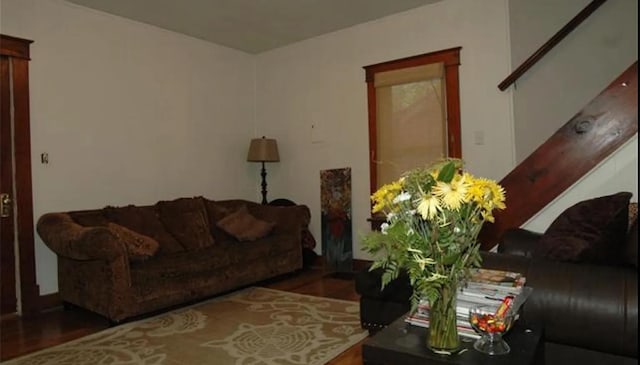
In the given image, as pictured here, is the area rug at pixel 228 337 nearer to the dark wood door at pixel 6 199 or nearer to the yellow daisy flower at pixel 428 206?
the dark wood door at pixel 6 199

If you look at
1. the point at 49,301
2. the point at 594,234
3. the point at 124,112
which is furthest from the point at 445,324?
the point at 124,112

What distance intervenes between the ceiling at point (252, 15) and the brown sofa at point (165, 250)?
6.03 ft

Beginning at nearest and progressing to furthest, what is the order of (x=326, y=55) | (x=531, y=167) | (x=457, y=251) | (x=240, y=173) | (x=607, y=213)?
(x=457, y=251)
(x=607, y=213)
(x=531, y=167)
(x=326, y=55)
(x=240, y=173)

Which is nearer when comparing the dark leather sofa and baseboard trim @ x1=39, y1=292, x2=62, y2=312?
the dark leather sofa

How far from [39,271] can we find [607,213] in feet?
13.3

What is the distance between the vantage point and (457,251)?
1257mm

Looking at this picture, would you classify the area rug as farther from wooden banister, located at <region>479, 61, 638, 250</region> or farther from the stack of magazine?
wooden banister, located at <region>479, 61, 638, 250</region>

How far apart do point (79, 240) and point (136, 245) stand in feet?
1.25

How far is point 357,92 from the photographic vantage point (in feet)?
15.4

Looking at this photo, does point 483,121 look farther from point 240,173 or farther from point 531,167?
point 240,173

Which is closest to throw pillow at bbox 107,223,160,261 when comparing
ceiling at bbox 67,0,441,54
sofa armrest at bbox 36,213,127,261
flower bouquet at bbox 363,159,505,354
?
sofa armrest at bbox 36,213,127,261

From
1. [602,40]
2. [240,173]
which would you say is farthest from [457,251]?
[240,173]

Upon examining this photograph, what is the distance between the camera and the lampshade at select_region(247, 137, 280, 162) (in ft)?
16.6

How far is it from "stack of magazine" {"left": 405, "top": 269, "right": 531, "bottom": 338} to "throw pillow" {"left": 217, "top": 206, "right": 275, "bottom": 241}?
2.77 m
